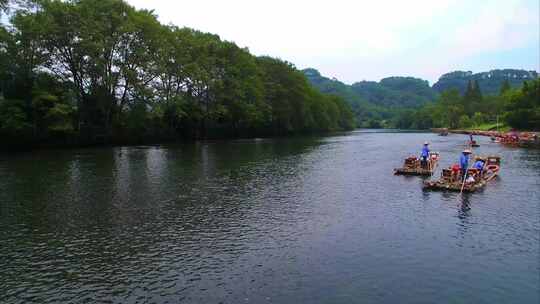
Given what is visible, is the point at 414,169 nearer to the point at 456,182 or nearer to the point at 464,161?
the point at 464,161

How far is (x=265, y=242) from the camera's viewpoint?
18234 millimetres

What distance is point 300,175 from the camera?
39.0m

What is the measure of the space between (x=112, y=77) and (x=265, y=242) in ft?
216

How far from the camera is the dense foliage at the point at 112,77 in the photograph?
6444cm

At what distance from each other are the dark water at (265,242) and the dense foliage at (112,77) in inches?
1497

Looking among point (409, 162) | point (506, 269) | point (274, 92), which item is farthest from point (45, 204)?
point (274, 92)

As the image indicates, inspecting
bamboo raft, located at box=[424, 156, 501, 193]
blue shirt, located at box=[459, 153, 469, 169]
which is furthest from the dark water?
blue shirt, located at box=[459, 153, 469, 169]

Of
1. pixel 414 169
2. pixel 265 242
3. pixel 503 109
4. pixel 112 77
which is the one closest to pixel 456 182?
pixel 414 169

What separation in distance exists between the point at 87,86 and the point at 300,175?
176ft

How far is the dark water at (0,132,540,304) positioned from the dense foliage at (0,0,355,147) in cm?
3803

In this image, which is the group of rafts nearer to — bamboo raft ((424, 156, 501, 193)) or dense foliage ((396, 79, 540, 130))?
bamboo raft ((424, 156, 501, 193))

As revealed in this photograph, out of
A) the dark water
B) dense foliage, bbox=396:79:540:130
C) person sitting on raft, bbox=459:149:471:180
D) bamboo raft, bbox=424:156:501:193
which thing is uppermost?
dense foliage, bbox=396:79:540:130

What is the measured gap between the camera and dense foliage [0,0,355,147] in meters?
64.4

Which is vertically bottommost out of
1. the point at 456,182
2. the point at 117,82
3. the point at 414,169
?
the point at 456,182
